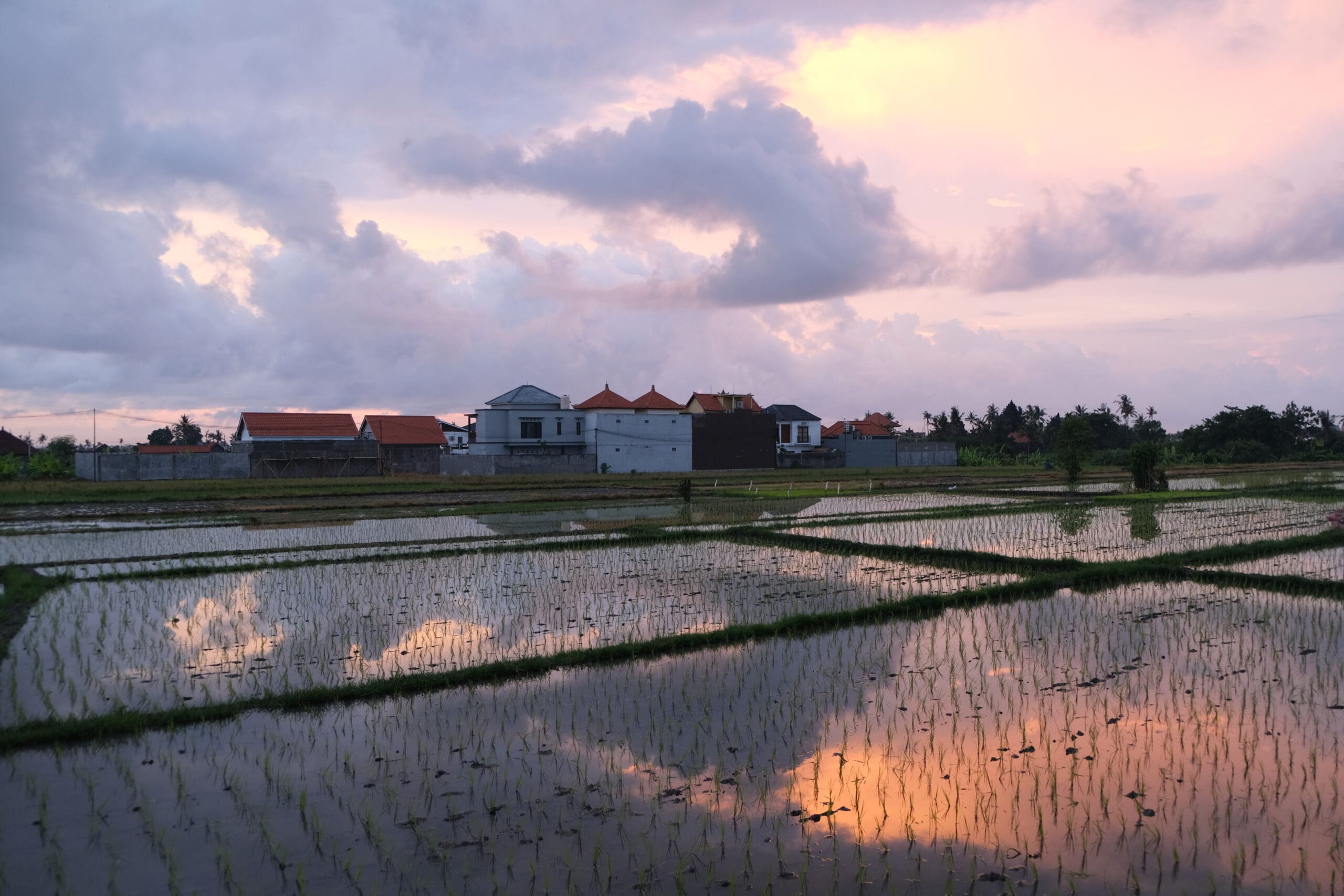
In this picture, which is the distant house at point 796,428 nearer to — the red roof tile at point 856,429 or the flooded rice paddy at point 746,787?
the red roof tile at point 856,429

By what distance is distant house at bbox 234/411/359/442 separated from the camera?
56.8 m

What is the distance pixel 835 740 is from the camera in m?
6.34

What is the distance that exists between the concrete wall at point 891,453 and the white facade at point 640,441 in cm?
1260

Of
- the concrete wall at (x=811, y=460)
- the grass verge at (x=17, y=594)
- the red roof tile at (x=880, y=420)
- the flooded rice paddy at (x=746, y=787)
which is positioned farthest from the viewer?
the red roof tile at (x=880, y=420)

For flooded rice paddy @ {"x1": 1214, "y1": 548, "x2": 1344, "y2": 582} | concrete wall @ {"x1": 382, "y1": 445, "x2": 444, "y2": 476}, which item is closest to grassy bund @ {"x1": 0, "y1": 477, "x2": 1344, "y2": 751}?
flooded rice paddy @ {"x1": 1214, "y1": 548, "x2": 1344, "y2": 582}

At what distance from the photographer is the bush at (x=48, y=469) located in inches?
1649

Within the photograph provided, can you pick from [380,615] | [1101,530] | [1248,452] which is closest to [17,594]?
[380,615]

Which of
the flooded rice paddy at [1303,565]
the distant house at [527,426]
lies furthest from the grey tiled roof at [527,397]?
the flooded rice paddy at [1303,565]

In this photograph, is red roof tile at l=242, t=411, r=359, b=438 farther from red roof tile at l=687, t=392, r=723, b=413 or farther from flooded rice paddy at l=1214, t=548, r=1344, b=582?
flooded rice paddy at l=1214, t=548, r=1344, b=582

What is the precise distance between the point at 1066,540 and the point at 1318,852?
43.5 feet

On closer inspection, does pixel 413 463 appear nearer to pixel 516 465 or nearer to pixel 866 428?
pixel 516 465

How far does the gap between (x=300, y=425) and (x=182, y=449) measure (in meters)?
25.5

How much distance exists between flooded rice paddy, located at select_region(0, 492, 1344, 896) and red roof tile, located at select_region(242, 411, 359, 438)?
46.8 metres

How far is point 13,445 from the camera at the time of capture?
7169cm
